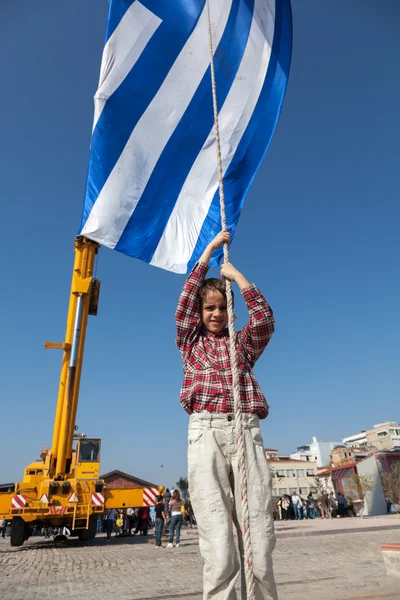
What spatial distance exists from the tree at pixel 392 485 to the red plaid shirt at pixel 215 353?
3132 centimetres

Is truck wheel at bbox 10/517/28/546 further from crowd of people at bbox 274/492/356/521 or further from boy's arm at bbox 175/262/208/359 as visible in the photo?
crowd of people at bbox 274/492/356/521

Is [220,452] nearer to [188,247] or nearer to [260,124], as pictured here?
[188,247]

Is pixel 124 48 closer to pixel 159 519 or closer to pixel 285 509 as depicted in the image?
pixel 159 519

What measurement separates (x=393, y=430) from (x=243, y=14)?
6899 cm

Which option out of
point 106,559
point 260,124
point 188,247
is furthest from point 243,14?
point 106,559

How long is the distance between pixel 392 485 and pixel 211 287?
32.5 meters

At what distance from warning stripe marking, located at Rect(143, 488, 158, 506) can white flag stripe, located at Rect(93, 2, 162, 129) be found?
31.7 feet

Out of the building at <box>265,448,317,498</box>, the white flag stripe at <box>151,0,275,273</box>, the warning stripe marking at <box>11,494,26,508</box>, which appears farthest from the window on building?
the building at <box>265,448,317,498</box>

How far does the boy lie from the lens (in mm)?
1970

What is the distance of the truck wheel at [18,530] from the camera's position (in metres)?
10.1

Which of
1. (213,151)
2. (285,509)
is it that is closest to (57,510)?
(213,151)

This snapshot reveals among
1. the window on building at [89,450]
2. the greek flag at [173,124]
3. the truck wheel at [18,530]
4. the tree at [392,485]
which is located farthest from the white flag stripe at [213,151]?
the tree at [392,485]

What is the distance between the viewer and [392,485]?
29.3 metres

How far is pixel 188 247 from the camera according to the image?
14.3 ft
